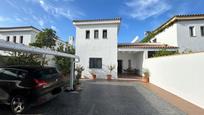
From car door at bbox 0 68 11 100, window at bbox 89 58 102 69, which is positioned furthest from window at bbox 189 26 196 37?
car door at bbox 0 68 11 100

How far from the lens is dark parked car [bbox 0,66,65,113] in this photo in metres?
4.90

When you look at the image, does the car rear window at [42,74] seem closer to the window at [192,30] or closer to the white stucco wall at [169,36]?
the white stucco wall at [169,36]

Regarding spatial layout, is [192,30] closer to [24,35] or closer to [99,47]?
[99,47]

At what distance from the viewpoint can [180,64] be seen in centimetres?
772

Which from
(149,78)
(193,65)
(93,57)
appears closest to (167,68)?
(193,65)

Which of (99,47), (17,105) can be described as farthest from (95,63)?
(17,105)

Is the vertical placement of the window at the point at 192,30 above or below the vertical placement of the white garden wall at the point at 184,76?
above

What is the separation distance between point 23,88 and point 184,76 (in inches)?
289

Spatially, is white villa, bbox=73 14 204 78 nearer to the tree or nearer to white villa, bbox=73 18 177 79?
white villa, bbox=73 18 177 79

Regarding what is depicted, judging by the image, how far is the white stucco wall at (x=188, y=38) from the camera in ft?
50.4

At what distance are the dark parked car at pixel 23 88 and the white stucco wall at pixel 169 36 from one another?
14869 mm

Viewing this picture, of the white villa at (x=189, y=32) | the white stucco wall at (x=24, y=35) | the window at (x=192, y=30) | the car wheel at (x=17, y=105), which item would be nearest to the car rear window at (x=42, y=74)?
the car wheel at (x=17, y=105)

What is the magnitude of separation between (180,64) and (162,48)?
7931 millimetres

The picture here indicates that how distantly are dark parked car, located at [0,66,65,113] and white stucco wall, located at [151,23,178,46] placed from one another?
14869 millimetres
